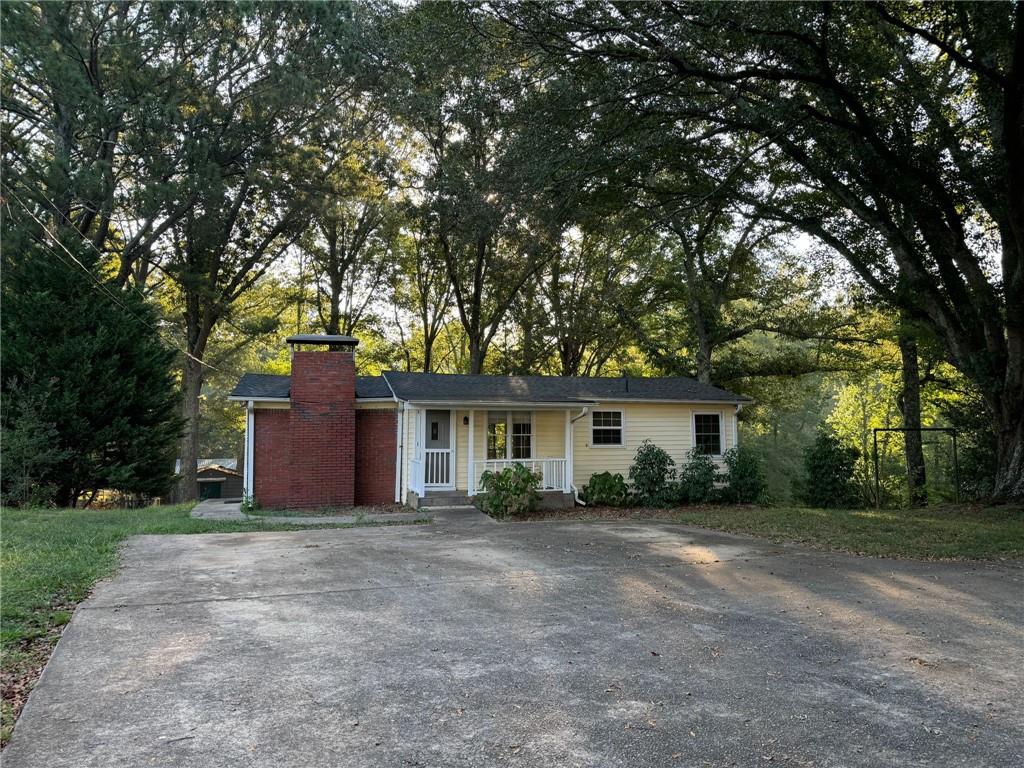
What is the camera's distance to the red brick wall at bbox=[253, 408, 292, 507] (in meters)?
14.8

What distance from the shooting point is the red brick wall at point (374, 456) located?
15539 millimetres

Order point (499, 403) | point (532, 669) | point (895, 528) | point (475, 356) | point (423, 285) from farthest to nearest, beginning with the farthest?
point (423, 285) → point (475, 356) → point (499, 403) → point (895, 528) → point (532, 669)

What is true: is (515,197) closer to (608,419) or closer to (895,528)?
(608,419)

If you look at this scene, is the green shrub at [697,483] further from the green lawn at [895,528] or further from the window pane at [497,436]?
the window pane at [497,436]

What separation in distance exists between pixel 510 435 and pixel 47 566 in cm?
1044

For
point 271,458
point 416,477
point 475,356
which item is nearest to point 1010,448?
point 416,477

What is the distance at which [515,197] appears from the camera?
11164 mm

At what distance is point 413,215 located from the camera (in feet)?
A: 71.6

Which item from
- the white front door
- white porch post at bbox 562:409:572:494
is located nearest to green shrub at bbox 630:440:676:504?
white porch post at bbox 562:409:572:494

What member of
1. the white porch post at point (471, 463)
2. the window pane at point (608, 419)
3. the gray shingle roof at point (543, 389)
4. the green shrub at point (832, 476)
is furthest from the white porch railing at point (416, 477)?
the green shrub at point (832, 476)

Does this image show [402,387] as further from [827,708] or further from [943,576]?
[827,708]

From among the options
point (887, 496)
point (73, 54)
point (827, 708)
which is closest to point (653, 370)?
point (887, 496)

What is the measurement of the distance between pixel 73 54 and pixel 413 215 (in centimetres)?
1006

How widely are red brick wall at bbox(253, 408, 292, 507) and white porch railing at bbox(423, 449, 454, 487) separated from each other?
3.23 meters
